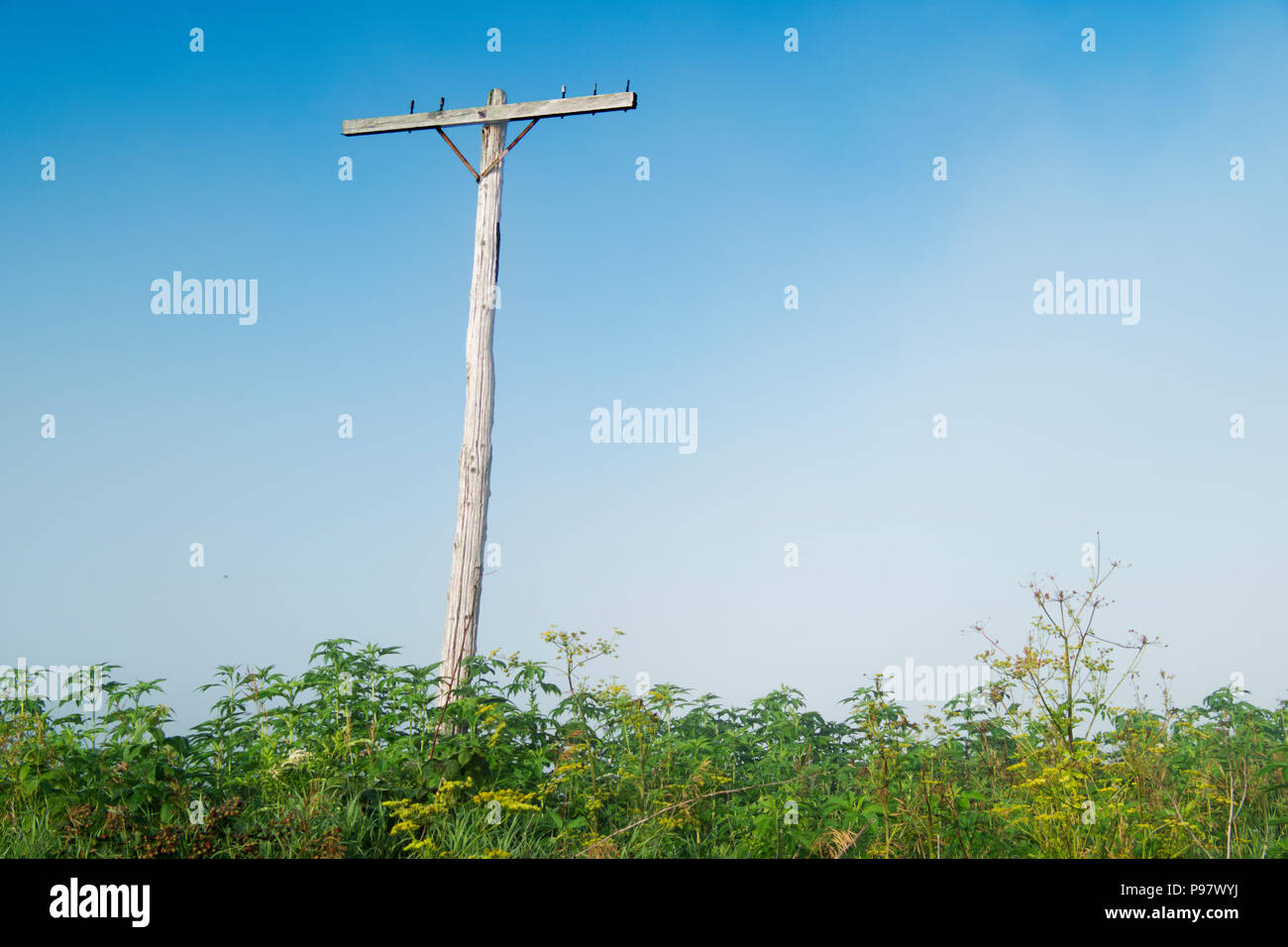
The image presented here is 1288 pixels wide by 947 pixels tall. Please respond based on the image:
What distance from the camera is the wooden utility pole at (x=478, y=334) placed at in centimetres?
875

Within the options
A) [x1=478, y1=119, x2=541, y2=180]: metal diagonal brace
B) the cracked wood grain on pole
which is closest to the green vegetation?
the cracked wood grain on pole

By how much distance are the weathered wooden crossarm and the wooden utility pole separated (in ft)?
0.04

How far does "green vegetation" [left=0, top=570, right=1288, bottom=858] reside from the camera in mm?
5516

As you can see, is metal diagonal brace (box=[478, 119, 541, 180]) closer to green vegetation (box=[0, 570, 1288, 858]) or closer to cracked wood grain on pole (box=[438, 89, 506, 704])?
cracked wood grain on pole (box=[438, 89, 506, 704])

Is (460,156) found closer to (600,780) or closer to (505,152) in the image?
(505,152)

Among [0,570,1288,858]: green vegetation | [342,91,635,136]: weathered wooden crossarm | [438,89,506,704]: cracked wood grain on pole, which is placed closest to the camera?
[0,570,1288,858]: green vegetation

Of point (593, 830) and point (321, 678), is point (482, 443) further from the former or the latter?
point (593, 830)

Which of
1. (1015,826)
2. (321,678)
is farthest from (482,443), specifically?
(1015,826)

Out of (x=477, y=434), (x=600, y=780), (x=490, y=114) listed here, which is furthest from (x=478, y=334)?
(x=600, y=780)

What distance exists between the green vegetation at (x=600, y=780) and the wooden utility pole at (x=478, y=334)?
2.84 ft

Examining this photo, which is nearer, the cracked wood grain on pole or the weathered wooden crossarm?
the cracked wood grain on pole

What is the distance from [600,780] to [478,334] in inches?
193
